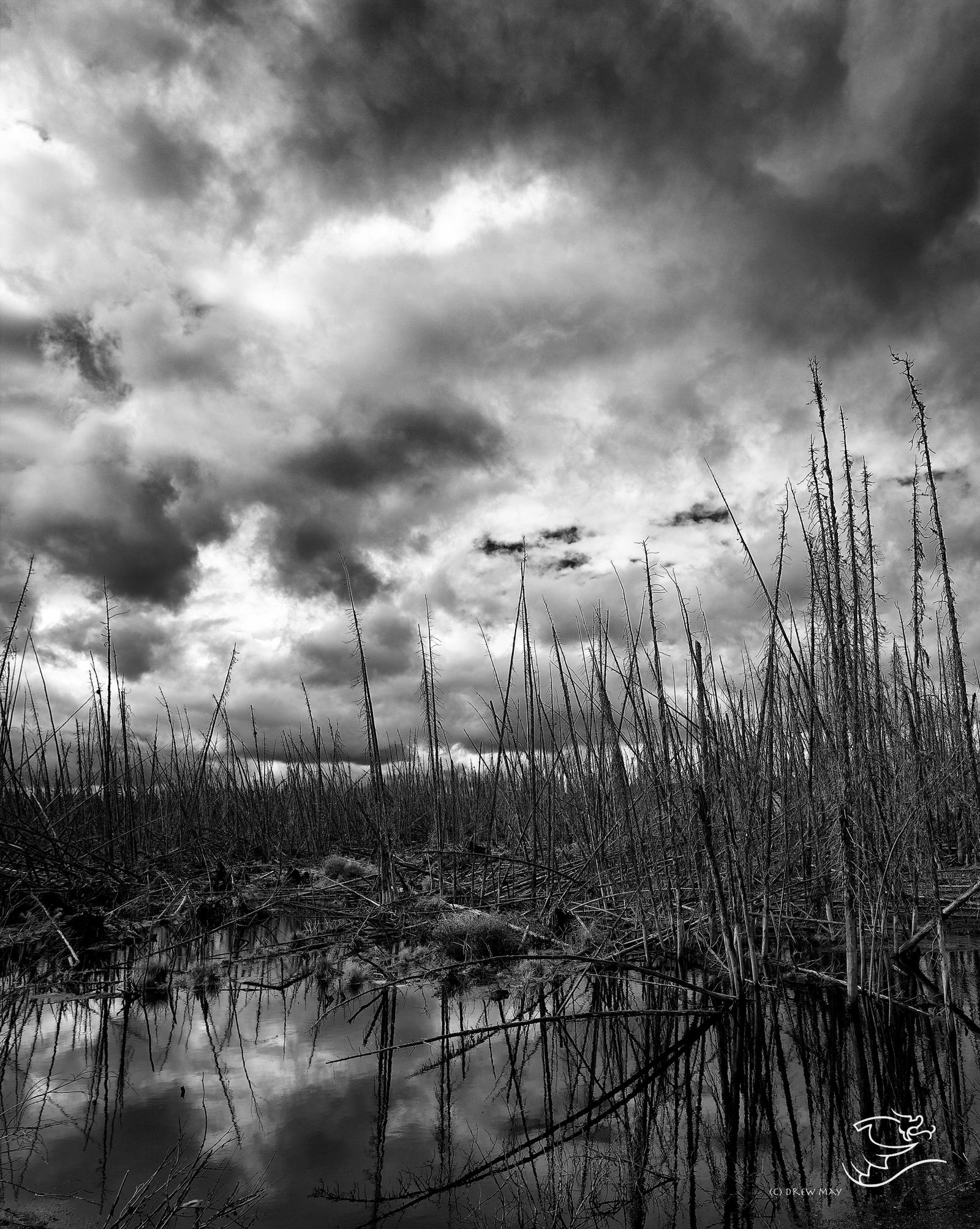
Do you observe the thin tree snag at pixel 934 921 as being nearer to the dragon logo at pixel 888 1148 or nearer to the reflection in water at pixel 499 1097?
the reflection in water at pixel 499 1097

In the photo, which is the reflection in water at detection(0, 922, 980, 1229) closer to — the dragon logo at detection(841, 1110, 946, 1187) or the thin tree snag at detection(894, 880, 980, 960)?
the dragon logo at detection(841, 1110, 946, 1187)

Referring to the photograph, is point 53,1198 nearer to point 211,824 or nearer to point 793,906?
point 793,906

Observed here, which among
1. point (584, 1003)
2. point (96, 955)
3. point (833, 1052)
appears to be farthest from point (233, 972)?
point (833, 1052)

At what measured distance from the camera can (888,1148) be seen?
179cm

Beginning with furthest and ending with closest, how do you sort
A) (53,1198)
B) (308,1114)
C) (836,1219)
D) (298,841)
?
(298,841) → (308,1114) → (53,1198) → (836,1219)

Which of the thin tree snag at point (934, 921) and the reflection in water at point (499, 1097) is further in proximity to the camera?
the thin tree snag at point (934, 921)

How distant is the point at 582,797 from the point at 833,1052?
6.99ft

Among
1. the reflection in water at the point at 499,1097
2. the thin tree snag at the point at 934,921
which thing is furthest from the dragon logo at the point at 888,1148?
the thin tree snag at the point at 934,921

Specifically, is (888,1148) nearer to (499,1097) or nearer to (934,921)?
(499,1097)

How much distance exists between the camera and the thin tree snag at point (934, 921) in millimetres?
2729

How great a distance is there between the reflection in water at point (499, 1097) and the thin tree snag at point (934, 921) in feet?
0.80

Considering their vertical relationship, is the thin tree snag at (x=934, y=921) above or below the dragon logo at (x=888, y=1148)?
above

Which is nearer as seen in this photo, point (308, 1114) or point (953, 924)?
point (308, 1114)

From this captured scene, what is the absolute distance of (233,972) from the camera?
150 inches
